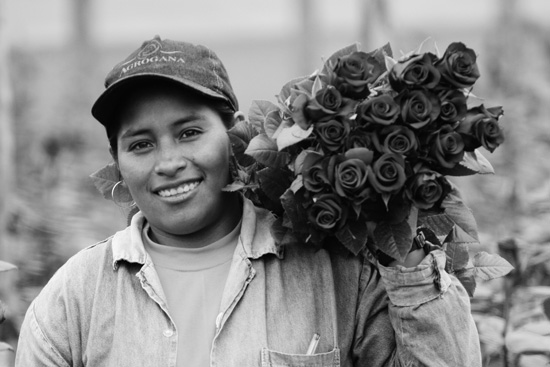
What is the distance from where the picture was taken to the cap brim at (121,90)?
2625mm

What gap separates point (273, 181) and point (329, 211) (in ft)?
0.90

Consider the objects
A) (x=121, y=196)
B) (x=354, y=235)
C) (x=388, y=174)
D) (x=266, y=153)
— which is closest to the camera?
(x=388, y=174)

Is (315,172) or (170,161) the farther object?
(170,161)

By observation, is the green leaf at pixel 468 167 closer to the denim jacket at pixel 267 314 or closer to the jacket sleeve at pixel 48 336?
the denim jacket at pixel 267 314

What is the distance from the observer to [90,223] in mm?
6543

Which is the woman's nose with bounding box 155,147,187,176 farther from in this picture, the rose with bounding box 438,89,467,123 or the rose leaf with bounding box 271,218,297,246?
the rose with bounding box 438,89,467,123

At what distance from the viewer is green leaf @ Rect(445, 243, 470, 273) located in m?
2.78

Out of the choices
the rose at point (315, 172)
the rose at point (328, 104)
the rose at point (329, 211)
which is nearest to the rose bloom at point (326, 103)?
the rose at point (328, 104)

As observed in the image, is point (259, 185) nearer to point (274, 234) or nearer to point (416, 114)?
point (274, 234)

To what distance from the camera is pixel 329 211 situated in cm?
237

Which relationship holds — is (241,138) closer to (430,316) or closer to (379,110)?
(379,110)

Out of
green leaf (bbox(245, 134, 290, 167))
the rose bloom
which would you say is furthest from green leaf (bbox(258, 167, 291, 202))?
the rose bloom

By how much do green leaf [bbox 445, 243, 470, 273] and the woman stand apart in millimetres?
199

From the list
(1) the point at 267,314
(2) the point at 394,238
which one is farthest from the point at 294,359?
(2) the point at 394,238
